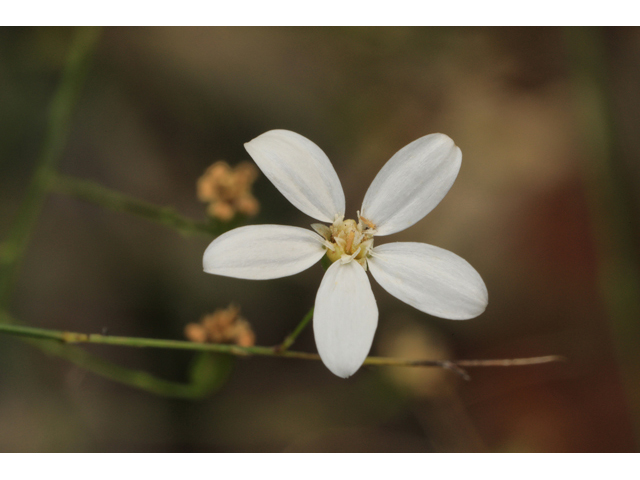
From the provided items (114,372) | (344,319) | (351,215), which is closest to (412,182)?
(344,319)

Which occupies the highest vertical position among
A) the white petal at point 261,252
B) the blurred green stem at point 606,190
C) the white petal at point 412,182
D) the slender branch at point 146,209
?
the blurred green stem at point 606,190

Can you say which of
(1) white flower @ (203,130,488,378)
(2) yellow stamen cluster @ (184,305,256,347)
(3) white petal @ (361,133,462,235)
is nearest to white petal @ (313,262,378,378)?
(1) white flower @ (203,130,488,378)

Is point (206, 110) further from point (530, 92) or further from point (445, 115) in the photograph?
point (530, 92)

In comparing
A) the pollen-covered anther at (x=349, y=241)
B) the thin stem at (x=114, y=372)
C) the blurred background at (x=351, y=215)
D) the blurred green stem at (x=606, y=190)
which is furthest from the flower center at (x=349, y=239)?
the blurred green stem at (x=606, y=190)

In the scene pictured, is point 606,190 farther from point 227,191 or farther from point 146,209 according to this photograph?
point 146,209

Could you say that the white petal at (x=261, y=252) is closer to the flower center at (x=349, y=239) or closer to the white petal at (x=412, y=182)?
the flower center at (x=349, y=239)

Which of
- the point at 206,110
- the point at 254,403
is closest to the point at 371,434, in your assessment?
the point at 254,403
